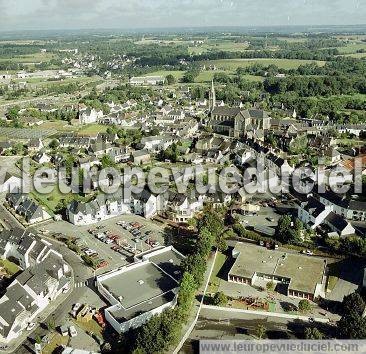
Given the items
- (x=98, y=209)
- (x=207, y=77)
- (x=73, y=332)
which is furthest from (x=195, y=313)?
(x=207, y=77)

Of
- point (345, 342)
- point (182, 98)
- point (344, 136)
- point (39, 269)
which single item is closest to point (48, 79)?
point (182, 98)

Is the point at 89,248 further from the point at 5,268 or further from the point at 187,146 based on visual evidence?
the point at 187,146

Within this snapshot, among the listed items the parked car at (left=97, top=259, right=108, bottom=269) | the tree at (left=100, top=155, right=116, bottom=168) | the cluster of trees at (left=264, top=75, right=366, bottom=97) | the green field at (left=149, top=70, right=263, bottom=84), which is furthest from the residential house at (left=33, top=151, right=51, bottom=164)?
the green field at (left=149, top=70, right=263, bottom=84)

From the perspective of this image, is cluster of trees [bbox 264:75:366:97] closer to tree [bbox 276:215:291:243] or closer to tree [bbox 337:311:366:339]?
tree [bbox 276:215:291:243]

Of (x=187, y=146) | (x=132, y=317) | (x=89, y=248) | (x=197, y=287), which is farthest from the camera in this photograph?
(x=187, y=146)

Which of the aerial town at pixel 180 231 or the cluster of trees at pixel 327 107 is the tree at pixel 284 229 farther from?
the cluster of trees at pixel 327 107
